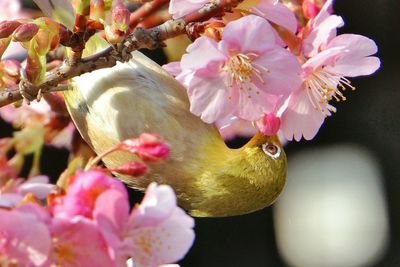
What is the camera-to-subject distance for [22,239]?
0.99 m

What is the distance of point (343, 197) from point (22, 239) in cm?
333

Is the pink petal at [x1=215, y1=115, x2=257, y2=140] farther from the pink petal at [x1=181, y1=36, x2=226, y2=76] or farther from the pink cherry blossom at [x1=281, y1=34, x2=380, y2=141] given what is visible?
the pink petal at [x1=181, y1=36, x2=226, y2=76]

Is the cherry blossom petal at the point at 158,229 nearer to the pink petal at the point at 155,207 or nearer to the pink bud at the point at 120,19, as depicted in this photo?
the pink petal at the point at 155,207

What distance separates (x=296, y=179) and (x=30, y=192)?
123 inches

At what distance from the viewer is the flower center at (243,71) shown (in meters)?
1.26

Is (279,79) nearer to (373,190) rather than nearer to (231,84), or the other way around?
(231,84)

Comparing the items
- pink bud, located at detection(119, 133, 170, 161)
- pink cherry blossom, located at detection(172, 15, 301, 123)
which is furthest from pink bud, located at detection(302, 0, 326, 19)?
pink bud, located at detection(119, 133, 170, 161)

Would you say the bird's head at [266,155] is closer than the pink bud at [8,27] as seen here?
No

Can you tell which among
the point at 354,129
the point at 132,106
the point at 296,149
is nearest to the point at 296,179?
the point at 296,149

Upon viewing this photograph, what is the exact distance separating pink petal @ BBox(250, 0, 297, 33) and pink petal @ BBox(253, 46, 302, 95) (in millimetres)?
34

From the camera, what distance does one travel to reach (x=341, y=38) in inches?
49.8

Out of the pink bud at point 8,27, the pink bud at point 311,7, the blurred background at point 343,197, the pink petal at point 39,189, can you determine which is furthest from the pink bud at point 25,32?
the blurred background at point 343,197

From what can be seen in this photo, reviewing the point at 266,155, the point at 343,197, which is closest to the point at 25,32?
the point at 266,155

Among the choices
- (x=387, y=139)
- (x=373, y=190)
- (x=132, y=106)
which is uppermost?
(x=132, y=106)
